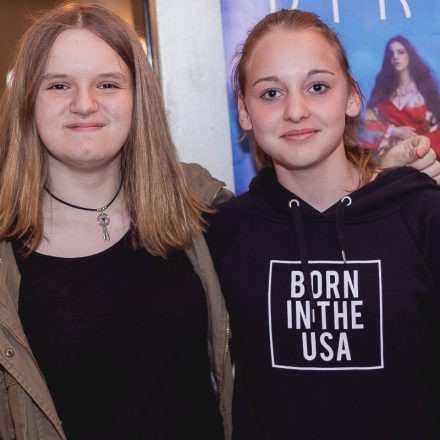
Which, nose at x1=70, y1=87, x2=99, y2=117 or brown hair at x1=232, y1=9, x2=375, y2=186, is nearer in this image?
nose at x1=70, y1=87, x2=99, y2=117

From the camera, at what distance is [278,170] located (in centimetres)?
171

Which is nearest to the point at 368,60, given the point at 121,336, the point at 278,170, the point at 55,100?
the point at 278,170

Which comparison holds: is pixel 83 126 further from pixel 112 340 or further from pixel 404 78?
pixel 404 78

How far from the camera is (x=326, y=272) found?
155 cm

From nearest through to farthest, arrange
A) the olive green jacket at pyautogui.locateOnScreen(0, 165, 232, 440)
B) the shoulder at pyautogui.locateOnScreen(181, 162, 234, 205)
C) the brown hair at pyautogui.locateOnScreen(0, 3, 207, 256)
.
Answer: the olive green jacket at pyautogui.locateOnScreen(0, 165, 232, 440) < the brown hair at pyautogui.locateOnScreen(0, 3, 207, 256) < the shoulder at pyautogui.locateOnScreen(181, 162, 234, 205)

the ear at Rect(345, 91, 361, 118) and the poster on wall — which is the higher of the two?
the poster on wall

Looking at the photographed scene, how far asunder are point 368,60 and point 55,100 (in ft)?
3.57

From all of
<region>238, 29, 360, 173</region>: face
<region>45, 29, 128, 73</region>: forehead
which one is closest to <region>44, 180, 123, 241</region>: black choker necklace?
<region>45, 29, 128, 73</region>: forehead

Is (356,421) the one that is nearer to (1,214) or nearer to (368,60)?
(1,214)

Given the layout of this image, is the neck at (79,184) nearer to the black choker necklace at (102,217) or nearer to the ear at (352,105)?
the black choker necklace at (102,217)

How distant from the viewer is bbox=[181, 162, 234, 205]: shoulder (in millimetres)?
1815

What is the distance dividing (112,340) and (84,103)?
1.82 feet

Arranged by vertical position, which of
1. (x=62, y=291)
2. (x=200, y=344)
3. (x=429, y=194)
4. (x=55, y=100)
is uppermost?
(x=55, y=100)

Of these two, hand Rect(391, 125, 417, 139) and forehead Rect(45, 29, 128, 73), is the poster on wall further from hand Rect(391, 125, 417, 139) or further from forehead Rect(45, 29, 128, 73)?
forehead Rect(45, 29, 128, 73)
